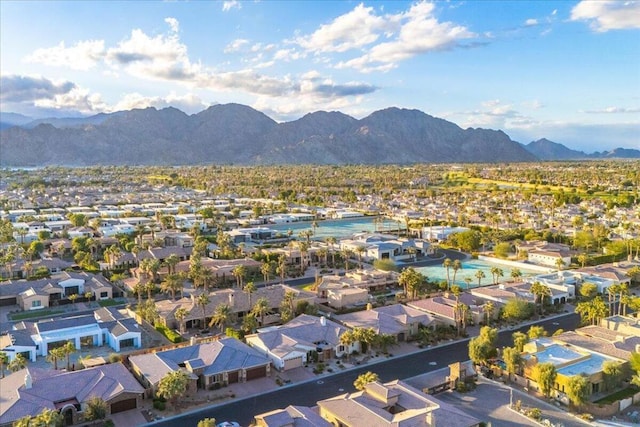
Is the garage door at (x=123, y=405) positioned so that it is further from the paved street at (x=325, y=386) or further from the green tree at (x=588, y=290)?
the green tree at (x=588, y=290)

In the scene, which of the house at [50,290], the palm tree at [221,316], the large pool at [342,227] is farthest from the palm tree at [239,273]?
the large pool at [342,227]

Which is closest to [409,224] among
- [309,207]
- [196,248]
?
[309,207]

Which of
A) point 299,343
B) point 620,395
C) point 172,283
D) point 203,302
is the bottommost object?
point 620,395

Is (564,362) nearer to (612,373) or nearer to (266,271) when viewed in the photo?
(612,373)

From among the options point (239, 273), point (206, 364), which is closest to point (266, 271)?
point (239, 273)

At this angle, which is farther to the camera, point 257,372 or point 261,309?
point 261,309

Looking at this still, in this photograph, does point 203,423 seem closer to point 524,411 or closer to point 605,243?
point 524,411
